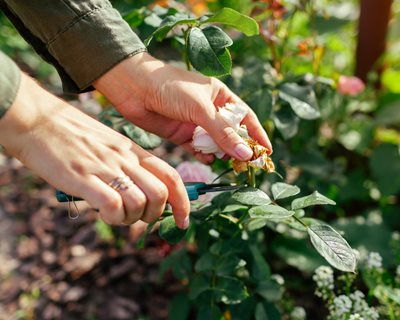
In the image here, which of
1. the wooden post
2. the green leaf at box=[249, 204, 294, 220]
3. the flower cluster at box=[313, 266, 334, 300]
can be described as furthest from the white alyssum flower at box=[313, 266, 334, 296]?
the wooden post

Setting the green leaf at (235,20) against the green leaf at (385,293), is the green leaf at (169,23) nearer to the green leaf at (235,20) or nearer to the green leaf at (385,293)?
the green leaf at (235,20)

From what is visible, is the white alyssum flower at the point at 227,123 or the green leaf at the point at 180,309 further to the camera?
the green leaf at the point at 180,309

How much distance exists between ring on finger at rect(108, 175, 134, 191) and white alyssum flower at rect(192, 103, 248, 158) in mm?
299

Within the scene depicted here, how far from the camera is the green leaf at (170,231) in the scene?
4.29ft

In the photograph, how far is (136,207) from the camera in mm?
1014

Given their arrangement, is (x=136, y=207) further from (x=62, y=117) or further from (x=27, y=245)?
(x=27, y=245)

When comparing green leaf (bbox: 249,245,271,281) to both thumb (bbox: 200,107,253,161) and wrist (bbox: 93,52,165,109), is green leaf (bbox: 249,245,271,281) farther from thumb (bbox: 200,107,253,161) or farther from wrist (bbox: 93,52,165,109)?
wrist (bbox: 93,52,165,109)

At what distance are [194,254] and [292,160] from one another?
1.71ft

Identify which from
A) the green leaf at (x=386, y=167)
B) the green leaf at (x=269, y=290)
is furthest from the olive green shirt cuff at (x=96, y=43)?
the green leaf at (x=386, y=167)

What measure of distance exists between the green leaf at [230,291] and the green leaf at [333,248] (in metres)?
0.32

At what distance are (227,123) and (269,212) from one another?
24cm

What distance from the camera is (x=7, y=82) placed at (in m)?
1.04

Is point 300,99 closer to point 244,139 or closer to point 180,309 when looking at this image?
point 244,139

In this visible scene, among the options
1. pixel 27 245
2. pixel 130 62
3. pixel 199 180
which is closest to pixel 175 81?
pixel 130 62
